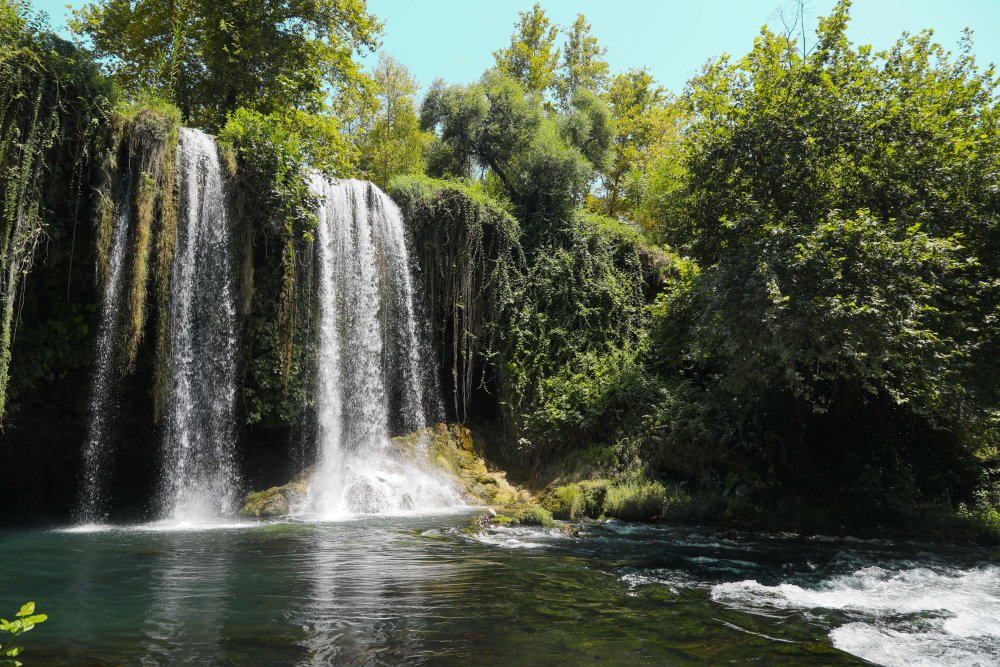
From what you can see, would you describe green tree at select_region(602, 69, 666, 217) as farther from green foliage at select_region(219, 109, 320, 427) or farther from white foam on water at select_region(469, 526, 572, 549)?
white foam on water at select_region(469, 526, 572, 549)

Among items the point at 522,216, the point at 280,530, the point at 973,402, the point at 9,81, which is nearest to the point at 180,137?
the point at 9,81

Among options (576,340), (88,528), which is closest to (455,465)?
(576,340)

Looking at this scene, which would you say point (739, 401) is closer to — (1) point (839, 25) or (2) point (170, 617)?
(1) point (839, 25)

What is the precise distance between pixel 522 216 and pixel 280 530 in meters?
12.9

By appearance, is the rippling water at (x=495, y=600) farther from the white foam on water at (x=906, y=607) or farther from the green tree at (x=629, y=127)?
the green tree at (x=629, y=127)

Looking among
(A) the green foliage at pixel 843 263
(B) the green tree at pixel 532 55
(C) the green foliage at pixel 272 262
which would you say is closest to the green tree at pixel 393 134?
(B) the green tree at pixel 532 55

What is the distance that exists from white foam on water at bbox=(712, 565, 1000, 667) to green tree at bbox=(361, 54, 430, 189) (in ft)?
85.0

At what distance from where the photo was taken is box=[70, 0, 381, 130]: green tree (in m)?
17.7

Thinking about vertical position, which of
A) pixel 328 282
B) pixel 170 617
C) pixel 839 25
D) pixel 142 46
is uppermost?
pixel 142 46

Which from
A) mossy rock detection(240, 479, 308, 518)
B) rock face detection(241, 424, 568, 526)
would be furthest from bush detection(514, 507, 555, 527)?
mossy rock detection(240, 479, 308, 518)

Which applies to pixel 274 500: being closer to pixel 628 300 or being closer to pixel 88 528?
pixel 88 528

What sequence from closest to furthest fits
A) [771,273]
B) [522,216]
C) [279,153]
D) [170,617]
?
1. [170,617]
2. [771,273]
3. [279,153]
4. [522,216]

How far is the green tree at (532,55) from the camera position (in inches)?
1242

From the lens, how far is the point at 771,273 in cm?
1003
